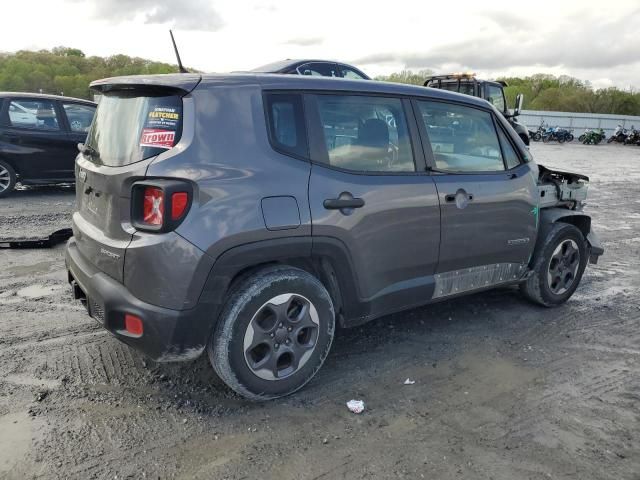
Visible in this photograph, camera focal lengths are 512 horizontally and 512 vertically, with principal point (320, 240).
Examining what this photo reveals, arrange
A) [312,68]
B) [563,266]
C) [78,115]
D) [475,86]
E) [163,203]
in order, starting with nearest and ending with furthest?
[163,203], [563,266], [312,68], [78,115], [475,86]

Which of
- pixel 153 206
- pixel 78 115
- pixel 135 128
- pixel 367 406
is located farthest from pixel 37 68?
pixel 367 406

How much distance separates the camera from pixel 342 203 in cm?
306

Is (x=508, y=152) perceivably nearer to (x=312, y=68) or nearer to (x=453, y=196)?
(x=453, y=196)

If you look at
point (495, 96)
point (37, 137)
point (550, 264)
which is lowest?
point (550, 264)

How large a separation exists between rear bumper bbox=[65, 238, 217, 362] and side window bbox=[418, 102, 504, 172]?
2009 mm

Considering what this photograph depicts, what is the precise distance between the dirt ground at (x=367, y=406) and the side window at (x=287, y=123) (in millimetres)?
1501

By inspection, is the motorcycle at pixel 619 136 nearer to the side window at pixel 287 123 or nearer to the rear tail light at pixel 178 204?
the side window at pixel 287 123

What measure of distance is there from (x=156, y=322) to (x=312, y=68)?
691 centimetres

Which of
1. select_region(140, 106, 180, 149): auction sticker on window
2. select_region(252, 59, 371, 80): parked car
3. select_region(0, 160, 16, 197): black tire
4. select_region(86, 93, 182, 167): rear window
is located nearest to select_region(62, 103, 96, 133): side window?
select_region(0, 160, 16, 197): black tire

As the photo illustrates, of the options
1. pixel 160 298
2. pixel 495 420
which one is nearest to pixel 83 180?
pixel 160 298

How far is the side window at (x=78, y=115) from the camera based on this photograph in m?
8.84

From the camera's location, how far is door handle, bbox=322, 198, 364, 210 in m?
3.01

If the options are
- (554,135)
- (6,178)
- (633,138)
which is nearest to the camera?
(6,178)

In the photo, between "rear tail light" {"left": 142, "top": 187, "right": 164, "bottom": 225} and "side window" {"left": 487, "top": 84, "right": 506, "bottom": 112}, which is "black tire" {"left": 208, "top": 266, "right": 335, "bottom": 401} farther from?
"side window" {"left": 487, "top": 84, "right": 506, "bottom": 112}
